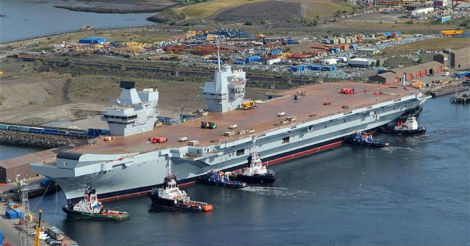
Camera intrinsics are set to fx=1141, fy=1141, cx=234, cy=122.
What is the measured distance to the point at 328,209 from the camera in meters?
61.9

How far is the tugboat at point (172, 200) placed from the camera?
204ft

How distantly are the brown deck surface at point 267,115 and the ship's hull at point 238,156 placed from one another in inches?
27.6

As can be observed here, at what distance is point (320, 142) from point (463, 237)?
69.7 feet

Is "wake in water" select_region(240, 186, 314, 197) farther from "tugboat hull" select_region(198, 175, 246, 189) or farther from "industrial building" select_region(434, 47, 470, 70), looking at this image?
"industrial building" select_region(434, 47, 470, 70)

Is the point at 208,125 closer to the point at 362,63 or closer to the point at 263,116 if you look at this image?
the point at 263,116

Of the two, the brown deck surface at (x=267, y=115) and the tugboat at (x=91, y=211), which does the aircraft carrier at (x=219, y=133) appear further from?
the tugboat at (x=91, y=211)

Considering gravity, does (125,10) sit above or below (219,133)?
above

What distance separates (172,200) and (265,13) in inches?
3564

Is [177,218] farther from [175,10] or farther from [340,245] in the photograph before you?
[175,10]

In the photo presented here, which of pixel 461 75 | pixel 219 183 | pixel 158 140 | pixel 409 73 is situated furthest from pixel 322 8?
pixel 219 183

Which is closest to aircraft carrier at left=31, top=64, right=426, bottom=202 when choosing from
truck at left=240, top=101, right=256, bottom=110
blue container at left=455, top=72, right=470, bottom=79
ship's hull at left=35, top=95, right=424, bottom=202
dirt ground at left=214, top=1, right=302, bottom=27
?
ship's hull at left=35, top=95, right=424, bottom=202

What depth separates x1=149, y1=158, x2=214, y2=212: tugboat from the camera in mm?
62094

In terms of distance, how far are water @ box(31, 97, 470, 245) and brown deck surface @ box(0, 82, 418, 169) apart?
3041 mm

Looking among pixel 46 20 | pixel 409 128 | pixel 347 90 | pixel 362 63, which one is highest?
pixel 46 20
